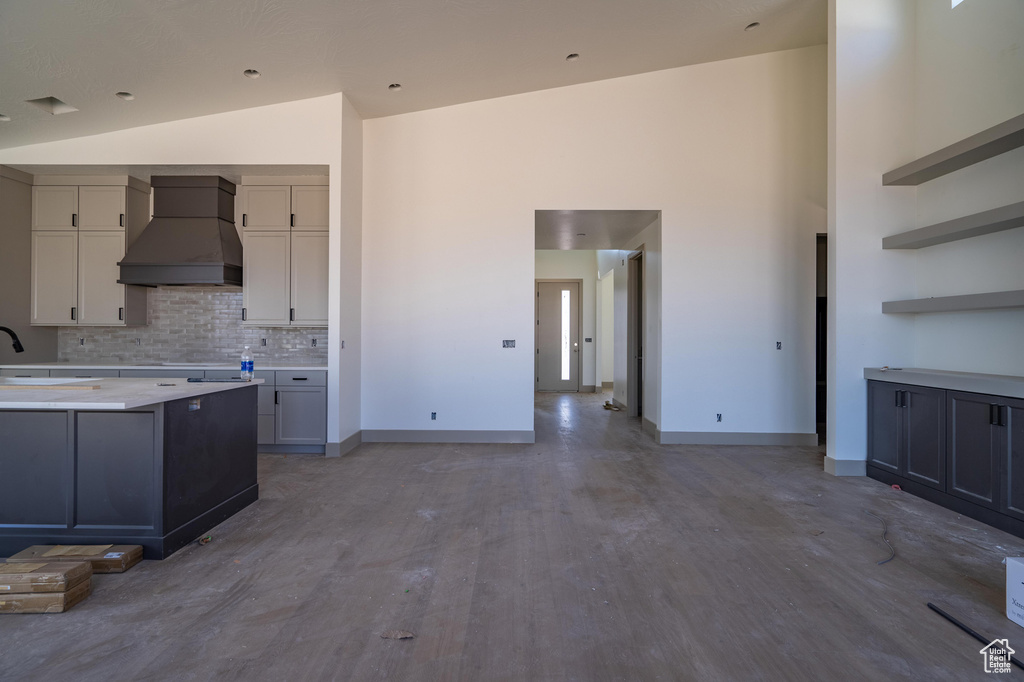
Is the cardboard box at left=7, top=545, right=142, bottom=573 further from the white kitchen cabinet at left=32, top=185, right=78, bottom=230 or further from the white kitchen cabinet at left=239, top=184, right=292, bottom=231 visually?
the white kitchen cabinet at left=32, top=185, right=78, bottom=230

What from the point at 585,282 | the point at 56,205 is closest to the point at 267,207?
the point at 56,205

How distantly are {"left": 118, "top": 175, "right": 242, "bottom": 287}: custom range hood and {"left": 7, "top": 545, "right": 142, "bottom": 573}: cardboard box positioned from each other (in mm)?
3164

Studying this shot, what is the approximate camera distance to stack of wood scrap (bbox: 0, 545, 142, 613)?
2047mm

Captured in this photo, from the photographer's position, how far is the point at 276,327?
18.0ft

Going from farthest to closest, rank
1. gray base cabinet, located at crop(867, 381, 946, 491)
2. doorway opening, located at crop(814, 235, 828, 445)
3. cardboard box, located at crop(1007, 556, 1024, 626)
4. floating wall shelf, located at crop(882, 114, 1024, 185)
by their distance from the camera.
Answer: doorway opening, located at crop(814, 235, 828, 445)
gray base cabinet, located at crop(867, 381, 946, 491)
floating wall shelf, located at crop(882, 114, 1024, 185)
cardboard box, located at crop(1007, 556, 1024, 626)

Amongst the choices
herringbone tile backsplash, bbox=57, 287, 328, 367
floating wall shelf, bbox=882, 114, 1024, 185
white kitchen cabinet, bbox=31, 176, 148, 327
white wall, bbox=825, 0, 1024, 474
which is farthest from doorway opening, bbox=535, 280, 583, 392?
white kitchen cabinet, bbox=31, 176, 148, 327

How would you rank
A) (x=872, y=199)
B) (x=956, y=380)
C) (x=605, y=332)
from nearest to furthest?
(x=956, y=380), (x=872, y=199), (x=605, y=332)

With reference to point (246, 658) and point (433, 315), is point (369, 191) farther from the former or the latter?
point (246, 658)

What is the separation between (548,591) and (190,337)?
5232 millimetres

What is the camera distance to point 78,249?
208 inches

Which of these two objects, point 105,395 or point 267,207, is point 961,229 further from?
point 267,207

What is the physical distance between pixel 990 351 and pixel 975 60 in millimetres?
2190

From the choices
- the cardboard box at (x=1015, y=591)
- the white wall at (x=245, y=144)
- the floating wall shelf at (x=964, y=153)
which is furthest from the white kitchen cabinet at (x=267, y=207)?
the cardboard box at (x=1015, y=591)

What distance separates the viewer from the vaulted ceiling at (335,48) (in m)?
3.41
